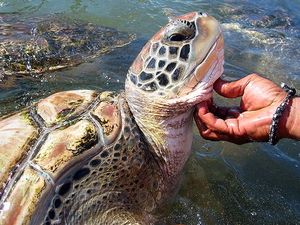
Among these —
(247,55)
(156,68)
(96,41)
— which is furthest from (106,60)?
(156,68)

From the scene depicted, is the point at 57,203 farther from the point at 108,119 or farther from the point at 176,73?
the point at 176,73

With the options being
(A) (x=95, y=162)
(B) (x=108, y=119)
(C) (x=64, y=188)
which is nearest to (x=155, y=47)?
(B) (x=108, y=119)

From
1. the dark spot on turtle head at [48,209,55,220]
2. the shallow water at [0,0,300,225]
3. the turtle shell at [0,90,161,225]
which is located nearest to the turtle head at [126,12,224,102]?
the turtle shell at [0,90,161,225]

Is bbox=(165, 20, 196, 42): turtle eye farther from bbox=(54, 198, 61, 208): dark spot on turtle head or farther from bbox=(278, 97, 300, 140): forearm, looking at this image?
bbox=(54, 198, 61, 208): dark spot on turtle head

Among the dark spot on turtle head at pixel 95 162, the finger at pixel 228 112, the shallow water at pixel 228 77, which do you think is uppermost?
the finger at pixel 228 112

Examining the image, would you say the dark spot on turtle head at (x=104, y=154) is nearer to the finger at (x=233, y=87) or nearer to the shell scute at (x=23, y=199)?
the shell scute at (x=23, y=199)

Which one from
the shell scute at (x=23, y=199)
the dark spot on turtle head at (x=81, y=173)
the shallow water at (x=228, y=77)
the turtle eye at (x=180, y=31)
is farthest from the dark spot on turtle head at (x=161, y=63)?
the shallow water at (x=228, y=77)

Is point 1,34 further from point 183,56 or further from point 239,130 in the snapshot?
point 239,130
